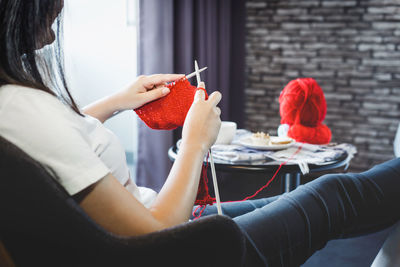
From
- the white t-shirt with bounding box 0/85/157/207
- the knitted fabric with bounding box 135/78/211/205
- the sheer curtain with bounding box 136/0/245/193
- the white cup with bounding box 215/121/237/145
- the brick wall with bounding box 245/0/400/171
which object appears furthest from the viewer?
the brick wall with bounding box 245/0/400/171

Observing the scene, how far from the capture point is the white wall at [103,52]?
101 inches

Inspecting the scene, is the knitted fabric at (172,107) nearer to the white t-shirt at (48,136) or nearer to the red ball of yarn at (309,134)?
the white t-shirt at (48,136)

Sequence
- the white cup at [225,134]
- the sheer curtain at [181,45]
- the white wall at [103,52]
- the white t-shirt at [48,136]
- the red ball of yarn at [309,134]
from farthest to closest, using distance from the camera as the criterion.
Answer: the white wall at [103,52], the sheer curtain at [181,45], the red ball of yarn at [309,134], the white cup at [225,134], the white t-shirt at [48,136]

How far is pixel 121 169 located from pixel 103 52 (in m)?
2.18

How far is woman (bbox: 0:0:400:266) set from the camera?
571mm

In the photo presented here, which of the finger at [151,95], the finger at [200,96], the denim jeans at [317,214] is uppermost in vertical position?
the finger at [200,96]

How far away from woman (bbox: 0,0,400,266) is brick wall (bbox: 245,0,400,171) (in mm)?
2009

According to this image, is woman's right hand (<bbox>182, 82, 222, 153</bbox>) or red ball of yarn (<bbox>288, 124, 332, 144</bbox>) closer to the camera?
woman's right hand (<bbox>182, 82, 222, 153</bbox>)

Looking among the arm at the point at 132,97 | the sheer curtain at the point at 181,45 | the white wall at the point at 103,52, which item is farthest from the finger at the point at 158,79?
the white wall at the point at 103,52

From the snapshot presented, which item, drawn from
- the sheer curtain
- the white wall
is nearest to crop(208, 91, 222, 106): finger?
the sheer curtain

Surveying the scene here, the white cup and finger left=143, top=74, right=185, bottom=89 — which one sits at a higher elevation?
finger left=143, top=74, right=185, bottom=89

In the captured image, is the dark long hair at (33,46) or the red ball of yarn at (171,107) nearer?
the dark long hair at (33,46)

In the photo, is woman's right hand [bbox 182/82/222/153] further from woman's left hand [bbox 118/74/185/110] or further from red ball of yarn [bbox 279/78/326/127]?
red ball of yarn [bbox 279/78/326/127]

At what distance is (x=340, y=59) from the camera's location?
2900 millimetres
